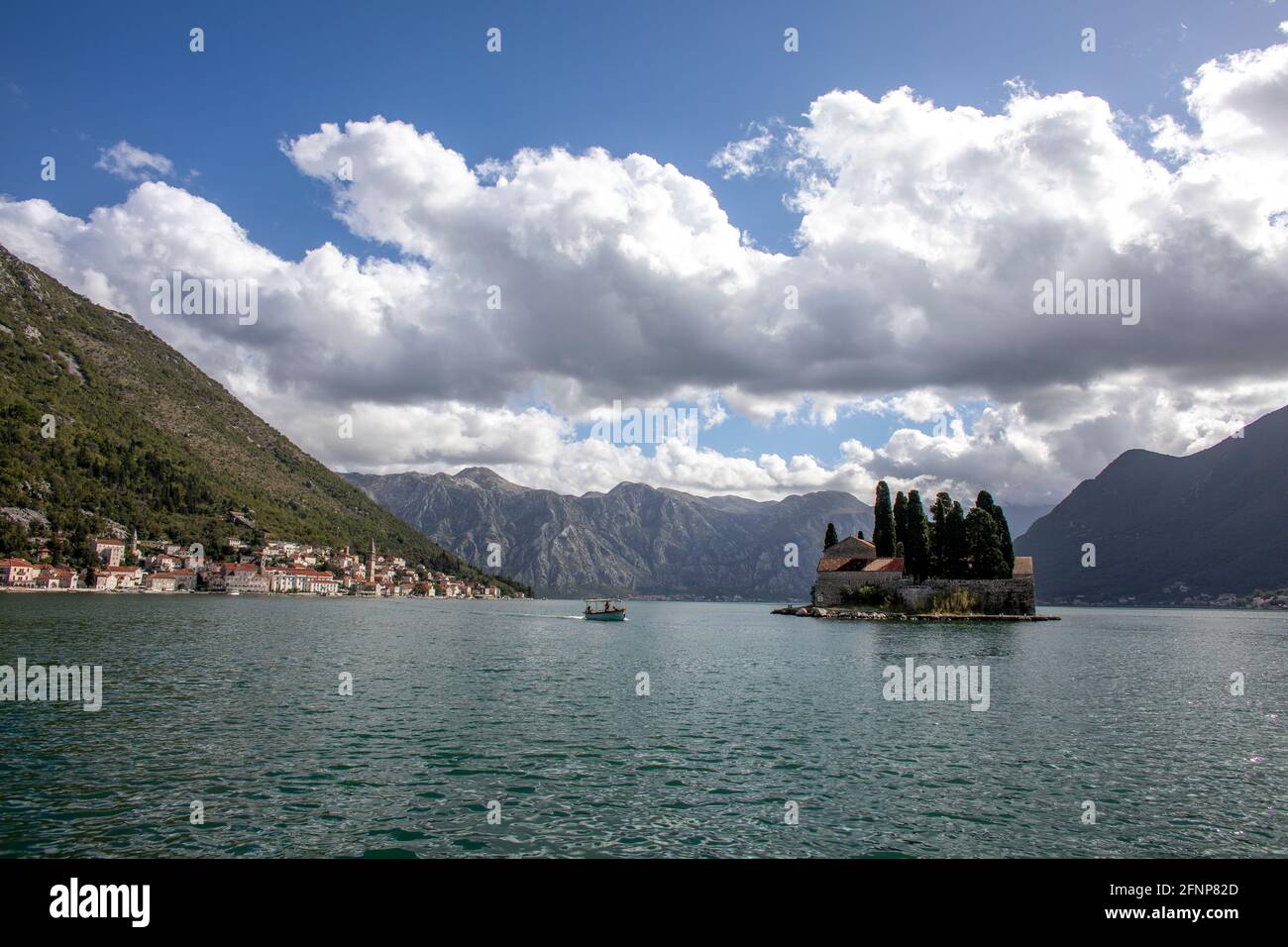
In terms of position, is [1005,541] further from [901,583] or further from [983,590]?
[901,583]

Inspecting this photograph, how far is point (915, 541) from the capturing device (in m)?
145

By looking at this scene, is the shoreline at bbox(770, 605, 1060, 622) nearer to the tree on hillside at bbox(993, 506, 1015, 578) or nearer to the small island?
the small island

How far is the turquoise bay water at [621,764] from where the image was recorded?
18.8 metres

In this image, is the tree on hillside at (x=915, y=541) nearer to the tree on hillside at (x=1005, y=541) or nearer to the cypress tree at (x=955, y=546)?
the cypress tree at (x=955, y=546)

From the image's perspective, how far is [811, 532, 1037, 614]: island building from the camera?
138875 millimetres

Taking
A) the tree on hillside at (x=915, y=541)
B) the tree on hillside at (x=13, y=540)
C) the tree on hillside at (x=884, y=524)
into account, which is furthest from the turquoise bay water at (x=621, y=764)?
the tree on hillside at (x=13, y=540)

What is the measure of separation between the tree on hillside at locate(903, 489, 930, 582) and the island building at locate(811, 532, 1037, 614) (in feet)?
6.53

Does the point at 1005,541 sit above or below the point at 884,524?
below

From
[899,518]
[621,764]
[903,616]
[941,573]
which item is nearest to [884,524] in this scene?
[899,518]

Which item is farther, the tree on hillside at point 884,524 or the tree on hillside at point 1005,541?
the tree on hillside at point 884,524

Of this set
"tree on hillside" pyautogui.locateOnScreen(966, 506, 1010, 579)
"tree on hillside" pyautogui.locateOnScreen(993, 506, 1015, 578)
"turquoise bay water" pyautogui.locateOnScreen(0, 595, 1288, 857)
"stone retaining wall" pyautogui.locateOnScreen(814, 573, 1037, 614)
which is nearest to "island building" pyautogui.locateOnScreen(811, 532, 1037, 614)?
"stone retaining wall" pyautogui.locateOnScreen(814, 573, 1037, 614)

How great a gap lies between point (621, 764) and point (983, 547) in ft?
424
